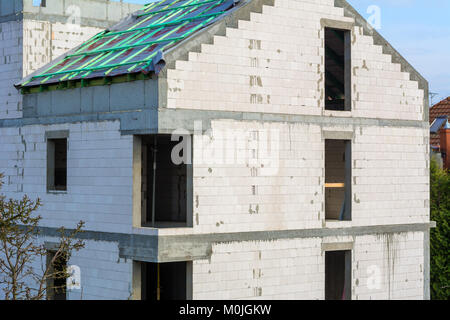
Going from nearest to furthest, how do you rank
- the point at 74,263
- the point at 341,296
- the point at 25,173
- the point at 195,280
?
the point at 195,280 < the point at 74,263 < the point at 25,173 < the point at 341,296

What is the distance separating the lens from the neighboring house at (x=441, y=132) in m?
52.0

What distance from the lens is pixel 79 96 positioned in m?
26.5

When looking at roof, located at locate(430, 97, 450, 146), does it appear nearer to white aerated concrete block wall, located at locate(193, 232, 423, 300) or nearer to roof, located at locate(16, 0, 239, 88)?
white aerated concrete block wall, located at locate(193, 232, 423, 300)

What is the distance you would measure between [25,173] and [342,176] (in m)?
10.7

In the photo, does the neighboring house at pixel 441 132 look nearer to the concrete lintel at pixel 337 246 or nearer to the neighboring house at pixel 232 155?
the neighboring house at pixel 232 155

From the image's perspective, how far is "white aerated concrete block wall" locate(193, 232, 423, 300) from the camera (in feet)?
81.1

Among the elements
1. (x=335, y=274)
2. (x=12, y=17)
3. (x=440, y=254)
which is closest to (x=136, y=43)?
(x=12, y=17)

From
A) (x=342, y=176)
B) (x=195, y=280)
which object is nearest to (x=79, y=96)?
(x=195, y=280)

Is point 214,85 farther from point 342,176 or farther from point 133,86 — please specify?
point 342,176

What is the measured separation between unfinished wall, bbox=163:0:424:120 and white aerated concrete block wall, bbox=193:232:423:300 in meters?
4.00

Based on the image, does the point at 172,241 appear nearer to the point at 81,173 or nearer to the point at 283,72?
the point at 81,173

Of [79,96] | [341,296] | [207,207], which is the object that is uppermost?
[79,96]

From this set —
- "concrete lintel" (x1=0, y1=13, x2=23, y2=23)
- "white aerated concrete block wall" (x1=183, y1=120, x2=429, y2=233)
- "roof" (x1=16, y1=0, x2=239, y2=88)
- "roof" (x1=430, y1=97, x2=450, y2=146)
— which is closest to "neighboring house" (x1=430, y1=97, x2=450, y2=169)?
"roof" (x1=430, y1=97, x2=450, y2=146)

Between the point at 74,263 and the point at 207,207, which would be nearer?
the point at 207,207
